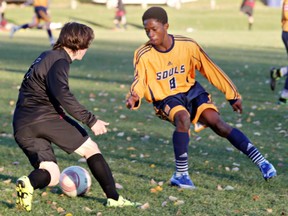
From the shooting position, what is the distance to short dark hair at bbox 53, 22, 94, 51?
5797 millimetres

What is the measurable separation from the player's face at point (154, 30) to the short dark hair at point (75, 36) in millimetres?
1021

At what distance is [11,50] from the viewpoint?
77.7 feet

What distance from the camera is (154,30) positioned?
6.77 metres

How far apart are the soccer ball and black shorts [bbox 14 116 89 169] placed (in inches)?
16.6

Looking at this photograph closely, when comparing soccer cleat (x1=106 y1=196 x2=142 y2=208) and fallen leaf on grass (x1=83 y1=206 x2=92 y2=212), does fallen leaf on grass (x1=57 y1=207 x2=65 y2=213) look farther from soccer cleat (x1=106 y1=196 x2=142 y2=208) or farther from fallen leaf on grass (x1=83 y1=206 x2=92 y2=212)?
soccer cleat (x1=106 y1=196 x2=142 y2=208)

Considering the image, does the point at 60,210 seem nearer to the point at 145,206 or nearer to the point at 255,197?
the point at 145,206

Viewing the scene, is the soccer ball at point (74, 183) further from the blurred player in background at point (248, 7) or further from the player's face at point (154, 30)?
the blurred player in background at point (248, 7)

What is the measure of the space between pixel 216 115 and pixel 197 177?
0.74 meters

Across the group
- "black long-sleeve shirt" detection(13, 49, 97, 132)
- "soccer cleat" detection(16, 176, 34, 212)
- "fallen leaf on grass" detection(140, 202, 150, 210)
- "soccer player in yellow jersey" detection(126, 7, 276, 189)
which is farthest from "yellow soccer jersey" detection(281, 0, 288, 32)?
"soccer cleat" detection(16, 176, 34, 212)

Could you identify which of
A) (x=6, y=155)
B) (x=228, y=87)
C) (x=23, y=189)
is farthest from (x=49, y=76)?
(x=6, y=155)

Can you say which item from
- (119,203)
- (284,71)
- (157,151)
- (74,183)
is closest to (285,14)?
(284,71)

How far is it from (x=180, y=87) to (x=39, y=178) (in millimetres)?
1816

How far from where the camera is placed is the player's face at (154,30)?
22.1 ft

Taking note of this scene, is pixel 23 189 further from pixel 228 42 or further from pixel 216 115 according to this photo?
pixel 228 42
